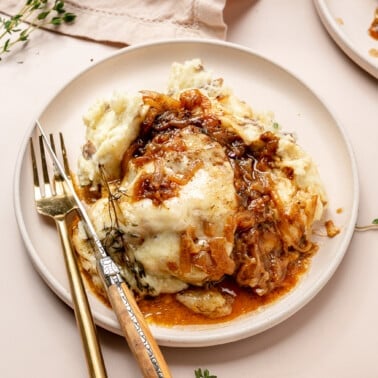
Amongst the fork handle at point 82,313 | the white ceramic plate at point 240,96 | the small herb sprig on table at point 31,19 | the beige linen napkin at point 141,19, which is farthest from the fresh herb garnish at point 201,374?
the small herb sprig on table at point 31,19

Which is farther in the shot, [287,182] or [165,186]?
[287,182]

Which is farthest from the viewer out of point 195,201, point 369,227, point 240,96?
point 240,96

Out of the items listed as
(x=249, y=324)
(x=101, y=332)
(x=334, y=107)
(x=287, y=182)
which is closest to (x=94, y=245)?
(x=101, y=332)

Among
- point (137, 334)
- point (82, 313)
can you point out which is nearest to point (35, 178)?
point (82, 313)

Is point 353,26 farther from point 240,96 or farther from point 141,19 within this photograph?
point 141,19

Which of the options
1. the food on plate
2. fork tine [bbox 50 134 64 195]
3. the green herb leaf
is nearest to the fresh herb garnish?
the food on plate

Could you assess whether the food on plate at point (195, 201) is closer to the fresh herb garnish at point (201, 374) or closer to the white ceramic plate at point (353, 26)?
the fresh herb garnish at point (201, 374)

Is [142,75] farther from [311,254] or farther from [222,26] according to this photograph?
[311,254]

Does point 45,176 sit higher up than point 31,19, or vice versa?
point 31,19
